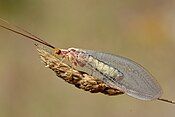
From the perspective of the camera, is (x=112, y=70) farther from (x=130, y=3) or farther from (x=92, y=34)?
(x=130, y=3)

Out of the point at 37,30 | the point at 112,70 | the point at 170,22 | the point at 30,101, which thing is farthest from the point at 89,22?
the point at 112,70

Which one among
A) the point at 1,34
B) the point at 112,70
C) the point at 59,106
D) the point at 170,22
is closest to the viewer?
the point at 112,70

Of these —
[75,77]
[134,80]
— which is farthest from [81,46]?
[75,77]

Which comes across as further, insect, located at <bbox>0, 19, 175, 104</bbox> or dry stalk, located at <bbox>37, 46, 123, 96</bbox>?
insect, located at <bbox>0, 19, 175, 104</bbox>

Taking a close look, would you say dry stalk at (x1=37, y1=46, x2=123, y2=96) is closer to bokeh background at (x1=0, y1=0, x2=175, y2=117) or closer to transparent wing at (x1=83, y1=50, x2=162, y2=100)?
transparent wing at (x1=83, y1=50, x2=162, y2=100)

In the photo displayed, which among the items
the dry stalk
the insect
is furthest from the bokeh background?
the dry stalk

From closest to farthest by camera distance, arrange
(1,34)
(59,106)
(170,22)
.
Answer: (59,106) → (1,34) → (170,22)
